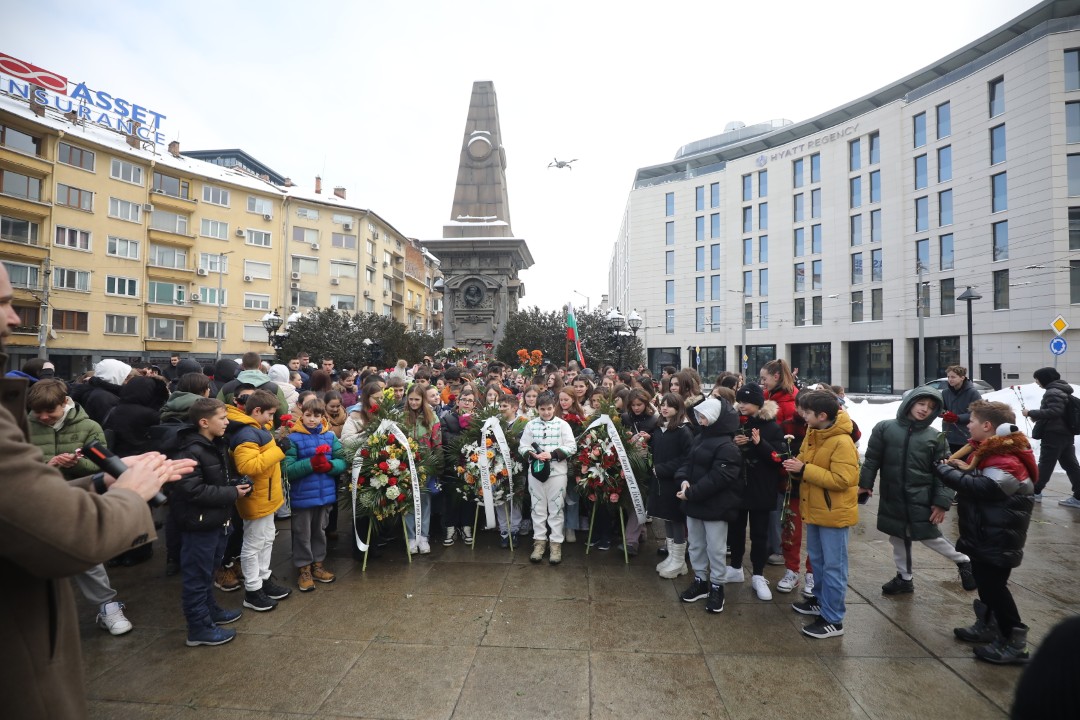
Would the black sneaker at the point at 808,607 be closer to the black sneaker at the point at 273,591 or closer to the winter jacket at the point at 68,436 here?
the black sneaker at the point at 273,591

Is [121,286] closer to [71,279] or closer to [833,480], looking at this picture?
[71,279]

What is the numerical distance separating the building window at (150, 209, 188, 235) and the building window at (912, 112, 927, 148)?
5409cm

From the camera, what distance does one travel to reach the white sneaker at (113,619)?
4.30 meters

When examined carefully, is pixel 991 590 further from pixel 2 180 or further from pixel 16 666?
pixel 2 180

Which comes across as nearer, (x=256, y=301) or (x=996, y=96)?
(x=996, y=96)

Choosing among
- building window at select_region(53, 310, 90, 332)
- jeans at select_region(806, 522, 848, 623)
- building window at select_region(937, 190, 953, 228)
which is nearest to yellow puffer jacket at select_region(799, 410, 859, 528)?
jeans at select_region(806, 522, 848, 623)

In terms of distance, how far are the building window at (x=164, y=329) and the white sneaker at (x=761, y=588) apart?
144 ft

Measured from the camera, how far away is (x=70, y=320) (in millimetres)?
33250

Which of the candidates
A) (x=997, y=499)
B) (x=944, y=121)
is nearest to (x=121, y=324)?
(x=997, y=499)

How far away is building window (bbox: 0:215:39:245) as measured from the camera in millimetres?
30922

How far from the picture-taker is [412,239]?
220ft

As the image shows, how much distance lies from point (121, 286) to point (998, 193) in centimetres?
5755

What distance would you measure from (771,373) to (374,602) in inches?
193

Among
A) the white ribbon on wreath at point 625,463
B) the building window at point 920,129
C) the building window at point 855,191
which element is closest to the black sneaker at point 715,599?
the white ribbon on wreath at point 625,463
